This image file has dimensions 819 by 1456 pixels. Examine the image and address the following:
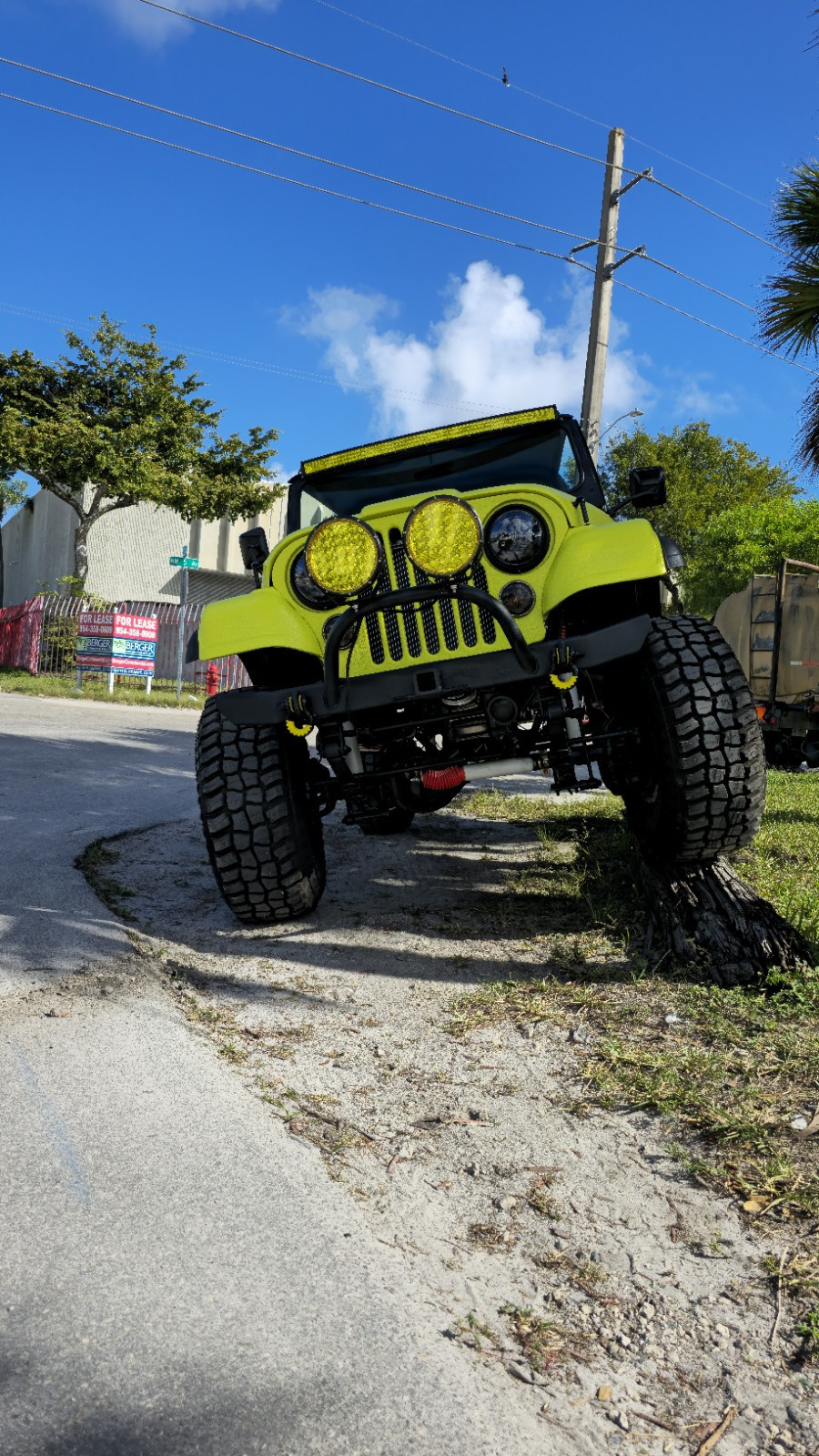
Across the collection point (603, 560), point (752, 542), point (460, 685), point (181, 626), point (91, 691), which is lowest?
point (91, 691)

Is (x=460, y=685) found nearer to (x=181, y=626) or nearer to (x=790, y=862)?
(x=790, y=862)

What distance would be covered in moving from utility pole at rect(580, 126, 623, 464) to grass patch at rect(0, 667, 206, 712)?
8522 millimetres

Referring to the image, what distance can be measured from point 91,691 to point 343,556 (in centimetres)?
1633

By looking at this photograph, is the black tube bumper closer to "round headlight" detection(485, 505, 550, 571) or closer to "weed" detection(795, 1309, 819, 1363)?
"round headlight" detection(485, 505, 550, 571)

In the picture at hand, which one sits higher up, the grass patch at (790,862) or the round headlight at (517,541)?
the round headlight at (517,541)

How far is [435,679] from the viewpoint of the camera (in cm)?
370

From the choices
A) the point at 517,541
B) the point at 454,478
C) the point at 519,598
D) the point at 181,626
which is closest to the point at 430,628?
the point at 519,598

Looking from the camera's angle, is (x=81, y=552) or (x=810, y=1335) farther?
(x=81, y=552)

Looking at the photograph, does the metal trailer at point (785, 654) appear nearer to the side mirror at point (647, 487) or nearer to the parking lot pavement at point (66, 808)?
the parking lot pavement at point (66, 808)

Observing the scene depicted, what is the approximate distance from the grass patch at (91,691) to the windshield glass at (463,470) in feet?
44.2

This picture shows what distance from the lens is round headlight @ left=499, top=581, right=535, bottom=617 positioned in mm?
3826

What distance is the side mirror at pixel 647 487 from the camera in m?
4.54

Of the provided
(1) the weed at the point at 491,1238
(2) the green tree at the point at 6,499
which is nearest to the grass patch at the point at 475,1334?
(1) the weed at the point at 491,1238

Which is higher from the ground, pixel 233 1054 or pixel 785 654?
pixel 785 654
